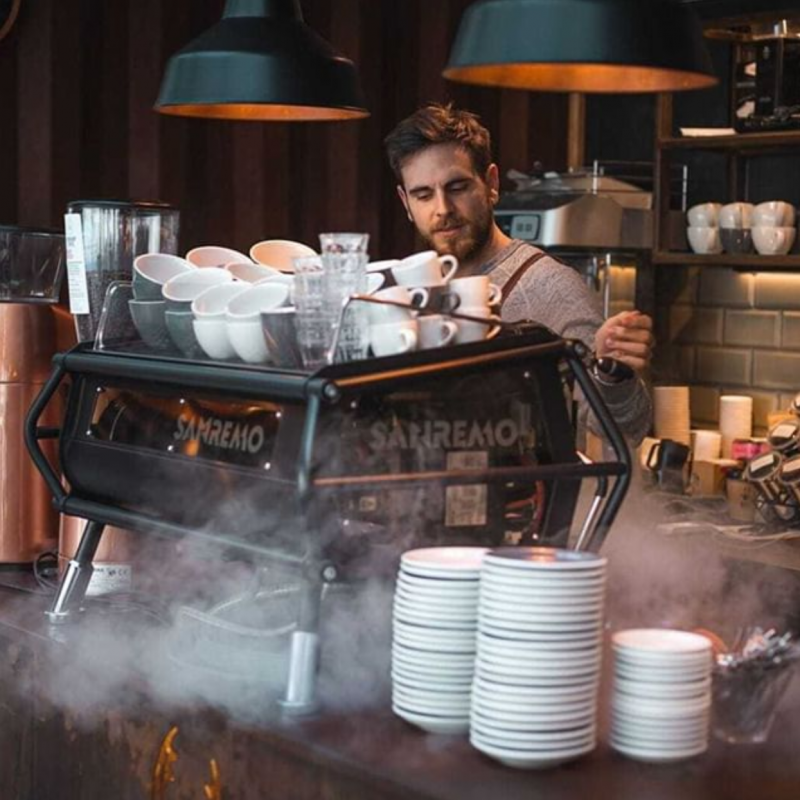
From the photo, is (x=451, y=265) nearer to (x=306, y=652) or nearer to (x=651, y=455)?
(x=306, y=652)

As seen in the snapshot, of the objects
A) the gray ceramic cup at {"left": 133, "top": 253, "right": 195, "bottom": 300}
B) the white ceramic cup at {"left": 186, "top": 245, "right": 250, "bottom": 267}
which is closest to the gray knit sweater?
the white ceramic cup at {"left": 186, "top": 245, "right": 250, "bottom": 267}

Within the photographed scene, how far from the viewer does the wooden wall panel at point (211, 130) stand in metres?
4.77

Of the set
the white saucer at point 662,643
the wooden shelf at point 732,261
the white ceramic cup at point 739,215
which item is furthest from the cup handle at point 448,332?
the white ceramic cup at point 739,215

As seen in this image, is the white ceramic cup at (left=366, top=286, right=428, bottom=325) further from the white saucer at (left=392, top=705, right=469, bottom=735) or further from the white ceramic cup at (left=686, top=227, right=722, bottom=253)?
the white ceramic cup at (left=686, top=227, right=722, bottom=253)

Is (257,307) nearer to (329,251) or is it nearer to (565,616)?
(329,251)

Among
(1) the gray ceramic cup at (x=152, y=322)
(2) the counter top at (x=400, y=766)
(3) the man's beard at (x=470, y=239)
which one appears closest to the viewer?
(2) the counter top at (x=400, y=766)

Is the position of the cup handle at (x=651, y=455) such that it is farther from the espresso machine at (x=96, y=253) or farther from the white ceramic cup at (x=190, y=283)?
the white ceramic cup at (x=190, y=283)

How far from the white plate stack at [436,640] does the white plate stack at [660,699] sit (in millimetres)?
189

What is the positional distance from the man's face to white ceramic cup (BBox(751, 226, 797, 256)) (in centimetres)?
132

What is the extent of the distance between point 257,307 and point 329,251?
0.20 m

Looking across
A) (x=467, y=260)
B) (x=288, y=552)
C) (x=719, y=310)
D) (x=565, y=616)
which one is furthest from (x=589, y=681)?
(x=719, y=310)

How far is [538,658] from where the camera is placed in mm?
1896

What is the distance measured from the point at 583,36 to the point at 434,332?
0.45m

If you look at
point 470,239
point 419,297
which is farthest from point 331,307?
point 470,239
